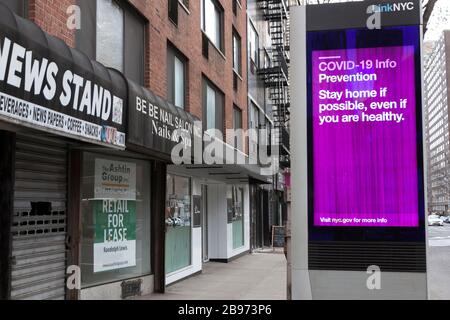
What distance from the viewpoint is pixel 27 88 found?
5.37 metres

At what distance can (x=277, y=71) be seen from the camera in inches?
970

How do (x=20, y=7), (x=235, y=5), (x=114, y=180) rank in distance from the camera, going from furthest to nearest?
(x=235, y=5)
(x=114, y=180)
(x=20, y=7)

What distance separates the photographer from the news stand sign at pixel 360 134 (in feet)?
15.8

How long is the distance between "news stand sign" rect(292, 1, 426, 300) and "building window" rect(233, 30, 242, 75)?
47.9 feet

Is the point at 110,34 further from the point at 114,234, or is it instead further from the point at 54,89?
the point at 54,89

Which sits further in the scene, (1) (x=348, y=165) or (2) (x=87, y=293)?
(2) (x=87, y=293)

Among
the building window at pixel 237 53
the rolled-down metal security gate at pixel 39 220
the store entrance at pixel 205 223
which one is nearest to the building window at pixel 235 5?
the building window at pixel 237 53

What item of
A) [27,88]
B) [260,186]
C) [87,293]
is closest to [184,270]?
[87,293]

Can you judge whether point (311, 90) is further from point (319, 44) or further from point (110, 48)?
point (110, 48)

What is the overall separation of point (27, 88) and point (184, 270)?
27.4ft

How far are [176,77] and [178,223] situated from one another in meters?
3.44

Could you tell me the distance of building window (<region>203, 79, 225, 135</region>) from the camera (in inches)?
607

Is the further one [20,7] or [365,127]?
[20,7]

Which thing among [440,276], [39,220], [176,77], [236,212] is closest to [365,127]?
[39,220]
